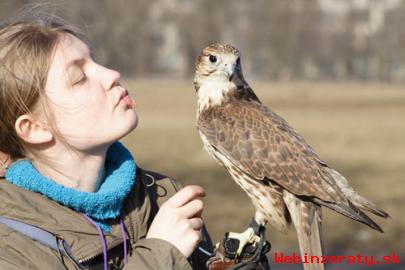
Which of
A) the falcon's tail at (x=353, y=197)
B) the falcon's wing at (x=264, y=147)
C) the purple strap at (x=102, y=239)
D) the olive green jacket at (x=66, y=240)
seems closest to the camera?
the olive green jacket at (x=66, y=240)

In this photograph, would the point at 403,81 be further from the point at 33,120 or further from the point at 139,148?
the point at 33,120

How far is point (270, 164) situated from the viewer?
2.80m

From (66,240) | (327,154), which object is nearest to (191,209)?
(66,240)

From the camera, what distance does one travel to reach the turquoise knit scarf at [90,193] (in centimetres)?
209

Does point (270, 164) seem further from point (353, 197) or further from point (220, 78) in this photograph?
point (220, 78)

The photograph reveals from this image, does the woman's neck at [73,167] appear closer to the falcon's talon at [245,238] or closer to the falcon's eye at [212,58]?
the falcon's talon at [245,238]

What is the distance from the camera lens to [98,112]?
6.96 feet

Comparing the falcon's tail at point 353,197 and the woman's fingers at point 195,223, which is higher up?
the woman's fingers at point 195,223

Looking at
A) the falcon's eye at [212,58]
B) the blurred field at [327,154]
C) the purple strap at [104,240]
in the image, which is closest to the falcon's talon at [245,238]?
the purple strap at [104,240]

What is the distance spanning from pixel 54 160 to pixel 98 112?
0.24m

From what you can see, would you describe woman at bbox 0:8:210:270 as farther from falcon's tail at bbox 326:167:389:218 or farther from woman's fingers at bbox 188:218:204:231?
falcon's tail at bbox 326:167:389:218

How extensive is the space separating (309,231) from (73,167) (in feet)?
3.16

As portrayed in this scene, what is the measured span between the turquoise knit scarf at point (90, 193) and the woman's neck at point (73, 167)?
6cm

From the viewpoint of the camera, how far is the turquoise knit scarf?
2.09 meters
